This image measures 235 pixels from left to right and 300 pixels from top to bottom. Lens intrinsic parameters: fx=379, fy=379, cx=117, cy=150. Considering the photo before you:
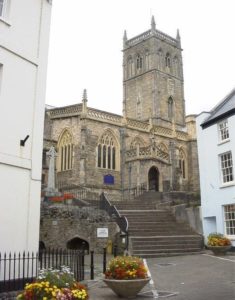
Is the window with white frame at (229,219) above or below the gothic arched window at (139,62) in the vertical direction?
below

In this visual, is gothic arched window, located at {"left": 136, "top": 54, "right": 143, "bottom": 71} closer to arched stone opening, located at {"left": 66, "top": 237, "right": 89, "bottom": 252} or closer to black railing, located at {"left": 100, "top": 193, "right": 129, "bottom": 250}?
black railing, located at {"left": 100, "top": 193, "right": 129, "bottom": 250}

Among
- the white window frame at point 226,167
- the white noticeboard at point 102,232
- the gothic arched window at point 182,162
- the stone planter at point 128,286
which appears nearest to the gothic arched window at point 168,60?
the gothic arched window at point 182,162

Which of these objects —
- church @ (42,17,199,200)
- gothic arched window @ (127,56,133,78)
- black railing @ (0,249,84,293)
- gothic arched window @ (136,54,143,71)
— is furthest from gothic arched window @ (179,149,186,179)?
black railing @ (0,249,84,293)

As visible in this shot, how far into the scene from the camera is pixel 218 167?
21.7 metres

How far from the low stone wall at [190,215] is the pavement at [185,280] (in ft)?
17.2

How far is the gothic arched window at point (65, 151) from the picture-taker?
38.1 meters

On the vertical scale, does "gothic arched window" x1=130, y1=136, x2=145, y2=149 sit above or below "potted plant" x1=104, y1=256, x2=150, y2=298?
above

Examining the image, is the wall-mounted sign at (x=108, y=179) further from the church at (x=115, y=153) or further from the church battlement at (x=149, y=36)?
Result: the church battlement at (x=149, y=36)

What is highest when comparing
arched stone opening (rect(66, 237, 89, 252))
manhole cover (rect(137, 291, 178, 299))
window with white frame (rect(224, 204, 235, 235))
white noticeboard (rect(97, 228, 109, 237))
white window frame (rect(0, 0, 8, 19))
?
white window frame (rect(0, 0, 8, 19))

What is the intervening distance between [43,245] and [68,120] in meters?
18.6

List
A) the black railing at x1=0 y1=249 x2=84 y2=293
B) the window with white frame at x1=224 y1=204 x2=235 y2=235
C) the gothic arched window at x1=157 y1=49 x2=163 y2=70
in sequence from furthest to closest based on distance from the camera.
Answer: the gothic arched window at x1=157 y1=49 x2=163 y2=70 → the window with white frame at x1=224 y1=204 x2=235 y2=235 → the black railing at x1=0 y1=249 x2=84 y2=293

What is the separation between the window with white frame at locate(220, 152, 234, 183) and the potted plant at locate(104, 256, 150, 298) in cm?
1310

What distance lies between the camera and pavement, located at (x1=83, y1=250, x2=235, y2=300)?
30.2 ft

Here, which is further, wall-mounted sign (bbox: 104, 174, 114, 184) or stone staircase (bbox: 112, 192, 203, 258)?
wall-mounted sign (bbox: 104, 174, 114, 184)
